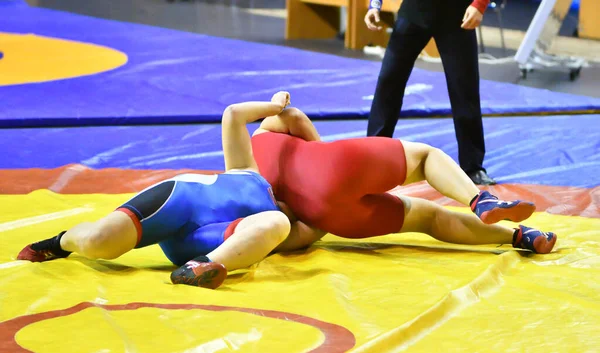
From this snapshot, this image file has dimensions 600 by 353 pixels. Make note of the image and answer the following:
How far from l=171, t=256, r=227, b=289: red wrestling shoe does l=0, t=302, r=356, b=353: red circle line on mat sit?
135 mm

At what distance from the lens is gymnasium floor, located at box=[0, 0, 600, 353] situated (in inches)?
73.9

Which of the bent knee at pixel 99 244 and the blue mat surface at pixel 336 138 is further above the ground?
the bent knee at pixel 99 244

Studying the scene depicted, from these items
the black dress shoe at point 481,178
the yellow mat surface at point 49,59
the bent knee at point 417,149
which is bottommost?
the yellow mat surface at point 49,59

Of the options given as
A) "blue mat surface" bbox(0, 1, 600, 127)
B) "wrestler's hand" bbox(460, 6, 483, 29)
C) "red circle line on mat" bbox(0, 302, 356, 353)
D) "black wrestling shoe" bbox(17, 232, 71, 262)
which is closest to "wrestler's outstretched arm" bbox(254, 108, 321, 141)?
"black wrestling shoe" bbox(17, 232, 71, 262)

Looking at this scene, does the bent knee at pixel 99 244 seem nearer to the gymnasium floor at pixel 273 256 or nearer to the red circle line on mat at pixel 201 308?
the gymnasium floor at pixel 273 256

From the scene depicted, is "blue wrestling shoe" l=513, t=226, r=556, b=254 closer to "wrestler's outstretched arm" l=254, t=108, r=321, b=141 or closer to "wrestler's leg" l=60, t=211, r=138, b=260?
"wrestler's outstretched arm" l=254, t=108, r=321, b=141

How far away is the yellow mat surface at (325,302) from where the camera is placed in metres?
1.82

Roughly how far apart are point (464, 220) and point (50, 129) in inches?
104

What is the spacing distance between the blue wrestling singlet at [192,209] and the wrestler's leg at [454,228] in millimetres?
420

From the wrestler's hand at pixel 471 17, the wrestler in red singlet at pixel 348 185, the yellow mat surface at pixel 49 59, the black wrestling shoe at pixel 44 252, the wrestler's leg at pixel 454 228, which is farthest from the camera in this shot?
the yellow mat surface at pixel 49 59

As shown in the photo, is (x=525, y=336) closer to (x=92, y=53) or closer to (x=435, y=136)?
(x=435, y=136)

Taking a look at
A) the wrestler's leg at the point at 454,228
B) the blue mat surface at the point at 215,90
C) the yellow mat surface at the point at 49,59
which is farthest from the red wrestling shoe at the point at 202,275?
the yellow mat surface at the point at 49,59

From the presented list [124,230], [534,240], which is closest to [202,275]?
[124,230]

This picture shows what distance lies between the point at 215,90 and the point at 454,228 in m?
3.11
